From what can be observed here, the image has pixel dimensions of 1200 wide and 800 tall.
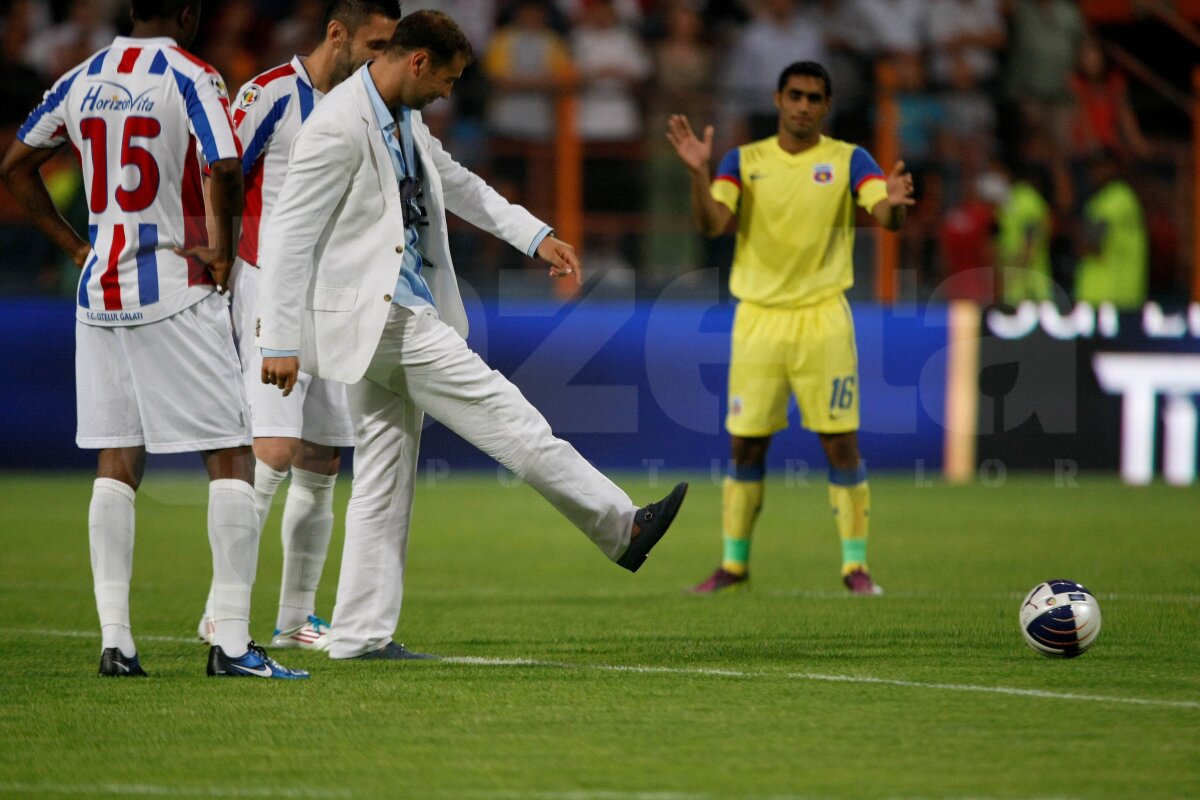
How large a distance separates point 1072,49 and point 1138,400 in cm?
391

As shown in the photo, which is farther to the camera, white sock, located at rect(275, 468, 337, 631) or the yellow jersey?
the yellow jersey

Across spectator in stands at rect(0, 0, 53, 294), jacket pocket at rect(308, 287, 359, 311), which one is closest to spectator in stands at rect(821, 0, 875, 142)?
spectator in stands at rect(0, 0, 53, 294)

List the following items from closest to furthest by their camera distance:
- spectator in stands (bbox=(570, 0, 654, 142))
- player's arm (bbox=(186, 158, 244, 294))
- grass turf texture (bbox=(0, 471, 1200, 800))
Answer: grass turf texture (bbox=(0, 471, 1200, 800))
player's arm (bbox=(186, 158, 244, 294))
spectator in stands (bbox=(570, 0, 654, 142))

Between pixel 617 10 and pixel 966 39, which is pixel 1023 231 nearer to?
pixel 966 39

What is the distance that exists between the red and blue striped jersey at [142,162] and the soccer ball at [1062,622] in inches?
116

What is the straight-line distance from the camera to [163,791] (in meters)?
4.28

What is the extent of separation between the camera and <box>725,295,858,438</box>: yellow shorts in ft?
28.4

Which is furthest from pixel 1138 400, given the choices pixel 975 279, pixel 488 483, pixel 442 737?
pixel 442 737

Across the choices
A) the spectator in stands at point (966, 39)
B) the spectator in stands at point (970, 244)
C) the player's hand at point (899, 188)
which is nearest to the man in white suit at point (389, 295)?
the player's hand at point (899, 188)

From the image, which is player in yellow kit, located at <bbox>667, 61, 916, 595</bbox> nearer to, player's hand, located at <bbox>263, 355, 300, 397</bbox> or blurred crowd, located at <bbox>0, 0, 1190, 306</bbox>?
player's hand, located at <bbox>263, 355, 300, 397</bbox>

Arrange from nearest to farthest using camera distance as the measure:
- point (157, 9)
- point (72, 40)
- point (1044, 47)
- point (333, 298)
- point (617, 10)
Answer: point (157, 9)
point (333, 298)
point (72, 40)
point (1044, 47)
point (617, 10)

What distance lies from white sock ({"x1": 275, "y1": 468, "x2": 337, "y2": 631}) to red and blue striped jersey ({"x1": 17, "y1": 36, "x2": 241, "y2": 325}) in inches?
52.0

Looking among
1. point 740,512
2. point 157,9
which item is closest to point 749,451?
point 740,512

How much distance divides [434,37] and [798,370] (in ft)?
10.8
